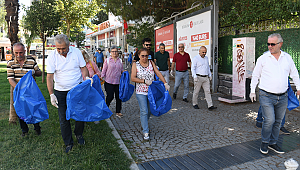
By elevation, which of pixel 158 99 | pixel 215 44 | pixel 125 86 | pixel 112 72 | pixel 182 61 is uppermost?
pixel 215 44

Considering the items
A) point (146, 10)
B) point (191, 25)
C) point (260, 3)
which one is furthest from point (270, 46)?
point (146, 10)

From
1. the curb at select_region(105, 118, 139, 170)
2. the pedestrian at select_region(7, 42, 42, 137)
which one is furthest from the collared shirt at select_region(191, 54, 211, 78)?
the pedestrian at select_region(7, 42, 42, 137)

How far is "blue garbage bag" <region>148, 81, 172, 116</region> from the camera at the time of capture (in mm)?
4695

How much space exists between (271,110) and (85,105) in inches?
115

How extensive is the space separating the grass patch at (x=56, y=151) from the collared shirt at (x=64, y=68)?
1041mm

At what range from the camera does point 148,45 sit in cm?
588

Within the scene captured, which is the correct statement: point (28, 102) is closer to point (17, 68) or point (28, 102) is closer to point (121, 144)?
point (17, 68)

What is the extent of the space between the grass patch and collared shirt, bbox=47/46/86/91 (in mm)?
1041

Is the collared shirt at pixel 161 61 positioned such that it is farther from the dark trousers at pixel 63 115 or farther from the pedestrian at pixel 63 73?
the dark trousers at pixel 63 115

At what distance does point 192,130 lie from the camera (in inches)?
209

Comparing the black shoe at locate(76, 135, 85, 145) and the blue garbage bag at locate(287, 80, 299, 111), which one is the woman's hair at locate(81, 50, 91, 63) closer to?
the black shoe at locate(76, 135, 85, 145)

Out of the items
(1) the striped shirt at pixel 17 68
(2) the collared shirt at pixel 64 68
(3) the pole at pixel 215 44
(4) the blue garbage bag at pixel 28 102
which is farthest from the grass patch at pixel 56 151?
(3) the pole at pixel 215 44

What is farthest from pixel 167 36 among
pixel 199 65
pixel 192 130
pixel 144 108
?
pixel 144 108

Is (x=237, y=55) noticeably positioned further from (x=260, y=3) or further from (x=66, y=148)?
(x=66, y=148)
